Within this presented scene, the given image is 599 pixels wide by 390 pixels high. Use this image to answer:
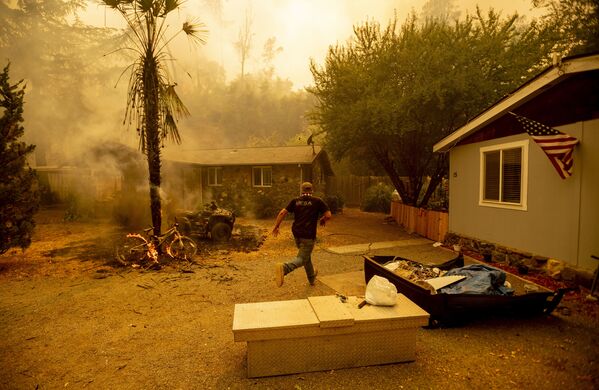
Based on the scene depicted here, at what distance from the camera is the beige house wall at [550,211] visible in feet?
20.0

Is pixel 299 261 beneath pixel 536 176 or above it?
beneath

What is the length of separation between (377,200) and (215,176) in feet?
37.5

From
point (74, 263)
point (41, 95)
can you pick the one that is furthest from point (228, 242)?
point (41, 95)

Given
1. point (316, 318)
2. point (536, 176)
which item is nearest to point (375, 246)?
point (536, 176)

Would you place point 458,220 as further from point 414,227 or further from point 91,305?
point 91,305

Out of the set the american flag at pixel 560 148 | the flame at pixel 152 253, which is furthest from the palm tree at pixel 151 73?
the american flag at pixel 560 148

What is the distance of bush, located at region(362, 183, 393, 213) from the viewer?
22.3m

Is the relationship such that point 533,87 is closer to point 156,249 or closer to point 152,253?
point 152,253

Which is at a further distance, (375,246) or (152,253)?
(375,246)

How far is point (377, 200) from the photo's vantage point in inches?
884

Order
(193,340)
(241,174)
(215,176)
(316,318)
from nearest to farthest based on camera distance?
1. (316,318)
2. (193,340)
3. (241,174)
4. (215,176)

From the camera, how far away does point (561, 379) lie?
350 cm

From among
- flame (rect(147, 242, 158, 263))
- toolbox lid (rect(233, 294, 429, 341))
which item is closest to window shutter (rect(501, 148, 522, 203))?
toolbox lid (rect(233, 294, 429, 341))

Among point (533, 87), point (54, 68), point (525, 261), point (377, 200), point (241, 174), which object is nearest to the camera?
point (533, 87)
